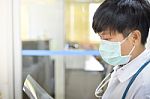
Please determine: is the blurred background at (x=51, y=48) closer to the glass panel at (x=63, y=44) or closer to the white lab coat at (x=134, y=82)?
the glass panel at (x=63, y=44)

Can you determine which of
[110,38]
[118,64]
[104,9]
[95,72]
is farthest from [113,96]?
[95,72]

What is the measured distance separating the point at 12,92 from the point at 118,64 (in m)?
1.18

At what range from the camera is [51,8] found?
7.50 feet

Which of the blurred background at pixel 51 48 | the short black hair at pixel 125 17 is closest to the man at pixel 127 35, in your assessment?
the short black hair at pixel 125 17

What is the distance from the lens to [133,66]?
48.5 inches

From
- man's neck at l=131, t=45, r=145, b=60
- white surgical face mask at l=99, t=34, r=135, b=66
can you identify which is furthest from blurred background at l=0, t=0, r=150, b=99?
man's neck at l=131, t=45, r=145, b=60

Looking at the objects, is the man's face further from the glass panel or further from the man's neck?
the glass panel

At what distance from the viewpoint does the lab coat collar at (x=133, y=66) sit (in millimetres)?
1212

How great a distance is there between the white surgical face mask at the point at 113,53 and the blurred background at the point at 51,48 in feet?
2.85

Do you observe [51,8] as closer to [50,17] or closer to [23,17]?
[50,17]

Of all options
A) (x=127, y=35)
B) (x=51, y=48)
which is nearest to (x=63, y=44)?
(x=51, y=48)

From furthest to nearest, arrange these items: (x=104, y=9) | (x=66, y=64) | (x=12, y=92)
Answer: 1. (x=66, y=64)
2. (x=12, y=92)
3. (x=104, y=9)

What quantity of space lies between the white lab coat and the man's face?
0.20 ft

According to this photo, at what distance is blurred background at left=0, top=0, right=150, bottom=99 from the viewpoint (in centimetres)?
217
